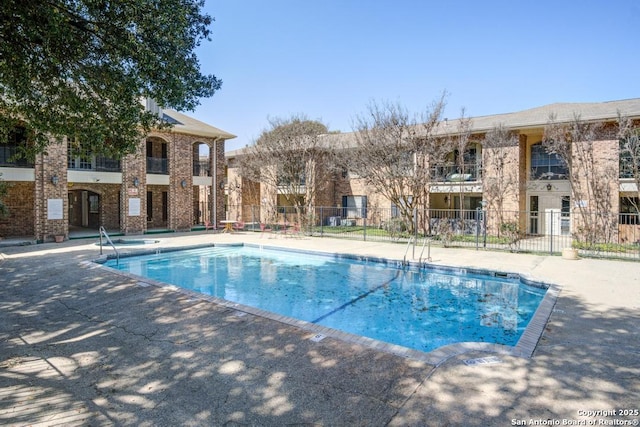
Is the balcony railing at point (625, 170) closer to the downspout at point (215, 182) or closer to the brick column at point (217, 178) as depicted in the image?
the brick column at point (217, 178)

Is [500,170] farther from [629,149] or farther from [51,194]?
[51,194]

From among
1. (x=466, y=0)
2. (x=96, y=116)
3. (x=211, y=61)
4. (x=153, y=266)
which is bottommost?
(x=153, y=266)

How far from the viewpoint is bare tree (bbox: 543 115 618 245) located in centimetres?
1655

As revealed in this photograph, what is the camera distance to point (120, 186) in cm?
2092

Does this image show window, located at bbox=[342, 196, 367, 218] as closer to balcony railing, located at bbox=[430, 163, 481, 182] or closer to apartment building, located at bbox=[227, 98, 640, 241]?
apartment building, located at bbox=[227, 98, 640, 241]

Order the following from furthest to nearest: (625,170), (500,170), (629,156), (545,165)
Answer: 1. (545,165)
2. (500,170)
3. (625,170)
4. (629,156)

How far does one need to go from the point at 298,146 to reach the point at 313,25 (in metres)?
9.48

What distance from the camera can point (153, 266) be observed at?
43.0 feet

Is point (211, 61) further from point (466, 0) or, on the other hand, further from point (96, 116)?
Answer: point (466, 0)

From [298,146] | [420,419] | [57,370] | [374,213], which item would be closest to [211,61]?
[57,370]

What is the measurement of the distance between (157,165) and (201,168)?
10.8 ft

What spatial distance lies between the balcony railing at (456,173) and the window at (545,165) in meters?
2.90

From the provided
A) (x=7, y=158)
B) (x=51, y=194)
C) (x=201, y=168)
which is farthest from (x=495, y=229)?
(x=7, y=158)

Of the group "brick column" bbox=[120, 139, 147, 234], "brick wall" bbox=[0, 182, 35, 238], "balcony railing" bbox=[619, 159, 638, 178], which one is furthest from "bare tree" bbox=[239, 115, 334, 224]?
"balcony railing" bbox=[619, 159, 638, 178]
